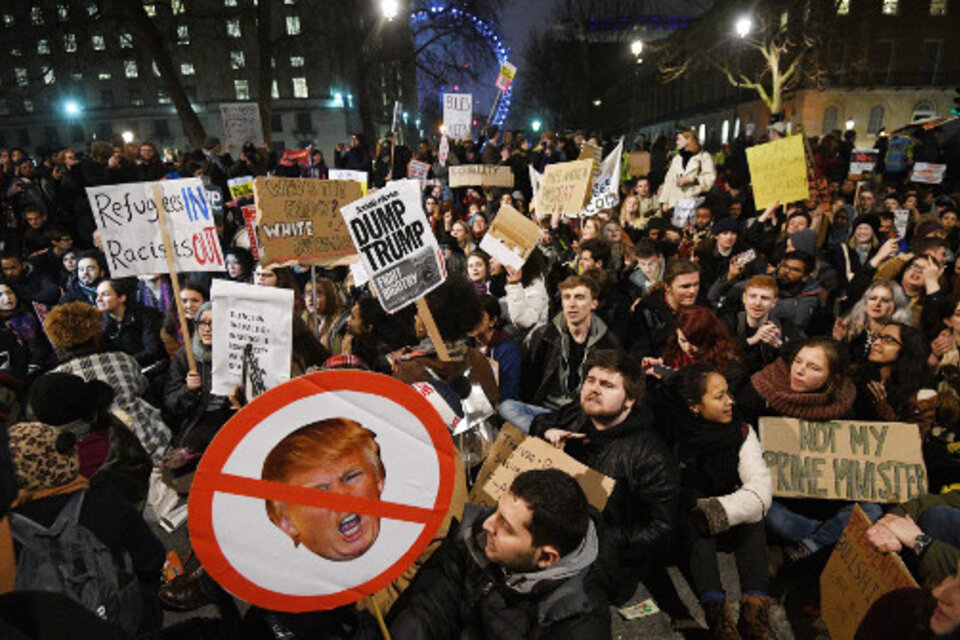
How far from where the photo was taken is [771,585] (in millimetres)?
3256

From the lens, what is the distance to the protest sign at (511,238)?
192 inches

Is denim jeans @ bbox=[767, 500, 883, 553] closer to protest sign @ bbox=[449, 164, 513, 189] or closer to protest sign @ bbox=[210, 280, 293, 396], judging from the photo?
protest sign @ bbox=[210, 280, 293, 396]

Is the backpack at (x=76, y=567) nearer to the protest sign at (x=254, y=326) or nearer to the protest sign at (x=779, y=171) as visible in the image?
the protest sign at (x=254, y=326)

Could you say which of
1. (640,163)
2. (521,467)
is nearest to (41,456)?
(521,467)

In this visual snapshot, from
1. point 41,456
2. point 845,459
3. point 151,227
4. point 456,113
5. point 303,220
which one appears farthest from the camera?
point 456,113

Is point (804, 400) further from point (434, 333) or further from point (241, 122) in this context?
point (241, 122)

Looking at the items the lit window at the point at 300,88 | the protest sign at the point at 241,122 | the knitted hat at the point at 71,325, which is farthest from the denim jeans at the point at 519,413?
the lit window at the point at 300,88

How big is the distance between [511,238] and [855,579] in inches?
137

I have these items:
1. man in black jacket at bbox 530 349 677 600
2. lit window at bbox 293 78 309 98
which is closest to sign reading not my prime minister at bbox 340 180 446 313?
man in black jacket at bbox 530 349 677 600

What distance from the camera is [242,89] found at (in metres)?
58.5

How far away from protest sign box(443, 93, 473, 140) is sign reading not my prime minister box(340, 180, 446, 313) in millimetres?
8068

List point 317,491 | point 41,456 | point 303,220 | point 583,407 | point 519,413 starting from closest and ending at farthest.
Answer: point 317,491 < point 41,456 < point 583,407 < point 519,413 < point 303,220

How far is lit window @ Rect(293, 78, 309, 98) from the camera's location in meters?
59.5

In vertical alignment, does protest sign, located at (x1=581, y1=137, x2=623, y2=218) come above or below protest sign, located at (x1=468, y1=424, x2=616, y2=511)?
above
